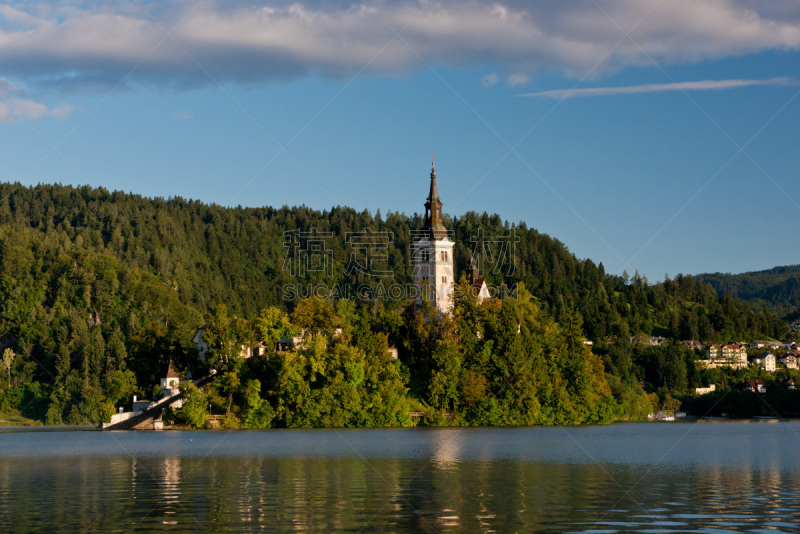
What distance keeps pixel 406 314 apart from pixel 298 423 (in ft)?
74.3

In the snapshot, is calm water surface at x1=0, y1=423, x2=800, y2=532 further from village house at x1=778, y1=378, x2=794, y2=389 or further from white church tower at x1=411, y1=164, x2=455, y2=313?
village house at x1=778, y1=378, x2=794, y2=389

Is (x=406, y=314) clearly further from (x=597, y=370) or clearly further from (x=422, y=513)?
(x=422, y=513)

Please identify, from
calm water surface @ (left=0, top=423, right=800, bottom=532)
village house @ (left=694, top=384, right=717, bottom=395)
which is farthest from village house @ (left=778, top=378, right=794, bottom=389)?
calm water surface @ (left=0, top=423, right=800, bottom=532)

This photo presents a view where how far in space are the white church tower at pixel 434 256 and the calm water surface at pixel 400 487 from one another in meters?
62.4

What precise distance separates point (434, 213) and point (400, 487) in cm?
9898

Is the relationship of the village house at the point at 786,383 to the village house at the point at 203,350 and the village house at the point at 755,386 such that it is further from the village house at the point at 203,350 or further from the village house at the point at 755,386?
the village house at the point at 203,350

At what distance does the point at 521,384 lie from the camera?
362 feet

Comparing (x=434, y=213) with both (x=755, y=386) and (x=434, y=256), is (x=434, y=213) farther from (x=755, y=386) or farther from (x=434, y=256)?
(x=755, y=386)

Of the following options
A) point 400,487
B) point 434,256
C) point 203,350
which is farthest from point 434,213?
point 400,487

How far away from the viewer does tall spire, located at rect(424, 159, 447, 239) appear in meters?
136

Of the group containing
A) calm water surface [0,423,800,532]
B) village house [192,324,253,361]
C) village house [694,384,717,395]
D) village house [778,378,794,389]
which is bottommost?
village house [694,384,717,395]

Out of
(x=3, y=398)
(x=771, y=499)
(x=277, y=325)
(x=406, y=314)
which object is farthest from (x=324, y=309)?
(x=771, y=499)

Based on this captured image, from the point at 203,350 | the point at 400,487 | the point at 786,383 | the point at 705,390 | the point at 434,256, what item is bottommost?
the point at 705,390

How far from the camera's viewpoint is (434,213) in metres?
138
